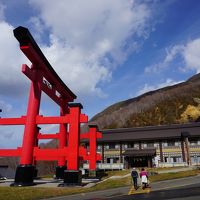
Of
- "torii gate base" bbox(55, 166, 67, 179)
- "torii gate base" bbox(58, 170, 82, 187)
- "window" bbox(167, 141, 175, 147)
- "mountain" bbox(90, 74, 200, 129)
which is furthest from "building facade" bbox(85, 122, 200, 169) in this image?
"mountain" bbox(90, 74, 200, 129)

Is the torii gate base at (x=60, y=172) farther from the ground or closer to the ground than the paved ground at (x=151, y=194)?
farther from the ground

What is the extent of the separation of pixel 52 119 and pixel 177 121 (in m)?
76.6

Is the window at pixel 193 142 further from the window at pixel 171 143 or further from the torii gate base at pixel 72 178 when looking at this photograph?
the torii gate base at pixel 72 178

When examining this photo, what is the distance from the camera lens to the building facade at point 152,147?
141 feet

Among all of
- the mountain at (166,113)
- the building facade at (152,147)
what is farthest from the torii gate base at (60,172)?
the mountain at (166,113)

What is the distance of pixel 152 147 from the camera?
149 ft

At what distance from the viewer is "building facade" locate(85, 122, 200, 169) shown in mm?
43000

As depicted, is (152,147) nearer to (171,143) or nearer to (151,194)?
(171,143)

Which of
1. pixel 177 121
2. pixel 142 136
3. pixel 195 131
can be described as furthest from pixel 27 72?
pixel 177 121

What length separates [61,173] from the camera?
27484mm

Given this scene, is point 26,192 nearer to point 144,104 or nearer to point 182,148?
point 182,148

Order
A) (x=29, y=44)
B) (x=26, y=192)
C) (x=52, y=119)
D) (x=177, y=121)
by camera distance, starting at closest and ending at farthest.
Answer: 1. (x=26, y=192)
2. (x=29, y=44)
3. (x=52, y=119)
4. (x=177, y=121)

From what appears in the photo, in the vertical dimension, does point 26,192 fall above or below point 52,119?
below

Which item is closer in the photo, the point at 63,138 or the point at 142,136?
the point at 63,138
